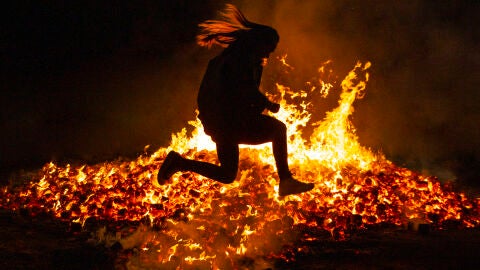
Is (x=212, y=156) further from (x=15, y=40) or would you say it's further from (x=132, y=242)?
(x=15, y=40)

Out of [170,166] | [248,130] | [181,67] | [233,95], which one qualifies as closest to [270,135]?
[248,130]

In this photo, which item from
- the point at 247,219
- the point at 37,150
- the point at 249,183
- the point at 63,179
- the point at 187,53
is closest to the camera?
the point at 247,219

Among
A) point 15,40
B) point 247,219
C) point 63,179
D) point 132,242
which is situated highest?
point 15,40

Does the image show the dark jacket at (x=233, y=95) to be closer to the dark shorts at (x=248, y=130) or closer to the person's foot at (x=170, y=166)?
the dark shorts at (x=248, y=130)

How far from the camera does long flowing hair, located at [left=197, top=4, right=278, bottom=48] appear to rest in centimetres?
466

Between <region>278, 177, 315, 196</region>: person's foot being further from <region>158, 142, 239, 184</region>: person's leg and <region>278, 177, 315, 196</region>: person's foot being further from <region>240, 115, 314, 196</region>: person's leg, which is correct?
<region>158, 142, 239, 184</region>: person's leg

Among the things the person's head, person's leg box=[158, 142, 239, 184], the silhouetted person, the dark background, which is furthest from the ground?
the dark background

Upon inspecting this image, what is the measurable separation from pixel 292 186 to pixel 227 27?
194 cm

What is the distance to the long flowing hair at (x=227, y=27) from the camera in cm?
466

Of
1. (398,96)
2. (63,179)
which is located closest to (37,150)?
(63,179)

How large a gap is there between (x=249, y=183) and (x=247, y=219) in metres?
1.22

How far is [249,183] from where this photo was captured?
247 inches

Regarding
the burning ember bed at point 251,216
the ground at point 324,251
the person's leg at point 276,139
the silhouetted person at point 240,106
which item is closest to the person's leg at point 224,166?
the silhouetted person at point 240,106

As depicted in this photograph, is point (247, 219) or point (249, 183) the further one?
point (249, 183)
